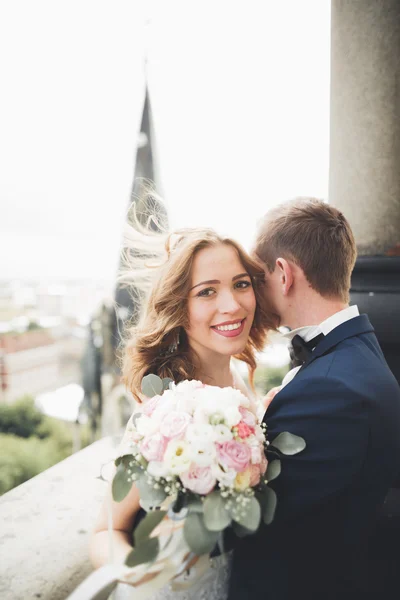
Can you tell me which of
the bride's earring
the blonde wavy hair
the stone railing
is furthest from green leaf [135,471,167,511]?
the bride's earring

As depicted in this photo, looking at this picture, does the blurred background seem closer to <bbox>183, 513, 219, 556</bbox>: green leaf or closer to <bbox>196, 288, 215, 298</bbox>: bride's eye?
<bbox>196, 288, 215, 298</bbox>: bride's eye

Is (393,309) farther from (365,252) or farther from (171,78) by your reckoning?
(171,78)

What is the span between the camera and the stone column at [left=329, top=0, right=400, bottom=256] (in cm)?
233

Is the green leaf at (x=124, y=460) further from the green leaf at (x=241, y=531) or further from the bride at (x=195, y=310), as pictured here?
the bride at (x=195, y=310)

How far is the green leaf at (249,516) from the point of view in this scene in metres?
1.06

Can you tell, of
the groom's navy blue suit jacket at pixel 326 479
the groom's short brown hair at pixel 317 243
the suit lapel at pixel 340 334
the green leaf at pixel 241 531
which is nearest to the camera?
the green leaf at pixel 241 531

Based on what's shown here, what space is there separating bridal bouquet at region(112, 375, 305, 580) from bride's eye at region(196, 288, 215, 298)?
600 mm

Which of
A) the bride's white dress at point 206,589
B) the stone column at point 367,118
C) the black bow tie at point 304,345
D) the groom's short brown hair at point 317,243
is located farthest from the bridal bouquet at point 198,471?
the stone column at point 367,118

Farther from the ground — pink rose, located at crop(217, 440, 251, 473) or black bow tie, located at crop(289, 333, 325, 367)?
black bow tie, located at crop(289, 333, 325, 367)

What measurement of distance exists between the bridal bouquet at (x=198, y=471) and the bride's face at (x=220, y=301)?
535 millimetres

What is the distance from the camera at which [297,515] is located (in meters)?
1.40

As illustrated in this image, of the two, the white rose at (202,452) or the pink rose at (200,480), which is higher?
the white rose at (202,452)

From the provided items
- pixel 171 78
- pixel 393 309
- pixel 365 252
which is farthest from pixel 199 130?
pixel 393 309

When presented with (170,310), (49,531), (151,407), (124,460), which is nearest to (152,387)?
(151,407)
